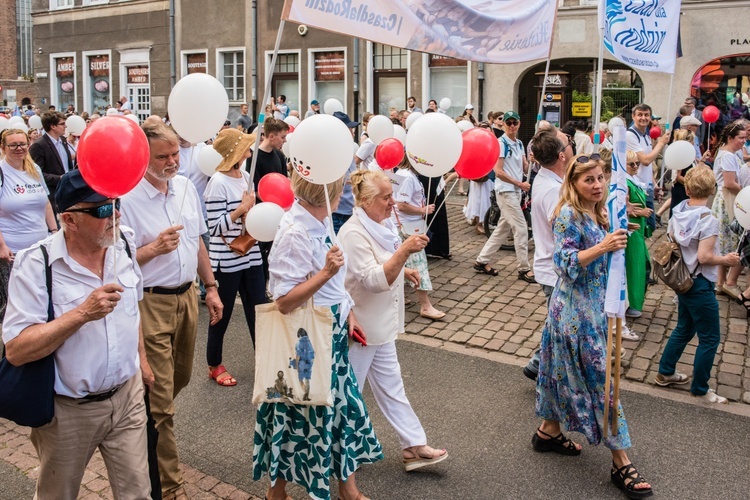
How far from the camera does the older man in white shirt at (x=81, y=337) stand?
2760 millimetres

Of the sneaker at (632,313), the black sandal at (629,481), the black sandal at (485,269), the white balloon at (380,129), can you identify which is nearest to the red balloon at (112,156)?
the black sandal at (629,481)

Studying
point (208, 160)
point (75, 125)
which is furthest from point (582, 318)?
point (75, 125)

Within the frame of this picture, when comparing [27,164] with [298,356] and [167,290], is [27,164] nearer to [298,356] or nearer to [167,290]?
[167,290]

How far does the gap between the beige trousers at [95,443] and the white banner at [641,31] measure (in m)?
5.31

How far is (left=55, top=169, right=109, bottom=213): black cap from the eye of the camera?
115 inches

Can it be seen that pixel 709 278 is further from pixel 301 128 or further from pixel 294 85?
pixel 294 85

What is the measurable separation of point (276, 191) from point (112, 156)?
257 centimetres

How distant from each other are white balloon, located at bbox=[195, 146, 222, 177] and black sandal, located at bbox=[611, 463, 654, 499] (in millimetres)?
4265

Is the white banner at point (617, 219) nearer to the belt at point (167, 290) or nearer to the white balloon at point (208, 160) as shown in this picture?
the belt at point (167, 290)

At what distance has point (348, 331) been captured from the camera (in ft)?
13.2

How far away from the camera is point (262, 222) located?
5035 mm

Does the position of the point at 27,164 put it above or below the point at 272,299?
above

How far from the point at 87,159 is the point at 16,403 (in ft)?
3.24

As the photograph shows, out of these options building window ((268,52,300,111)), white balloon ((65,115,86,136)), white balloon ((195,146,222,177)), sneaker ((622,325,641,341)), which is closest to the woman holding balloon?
sneaker ((622,325,641,341))
